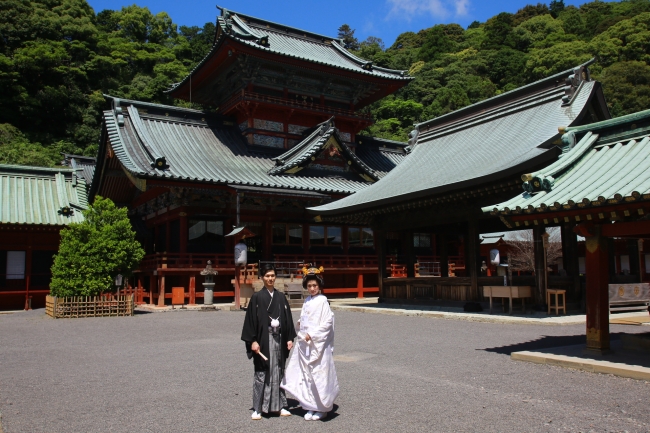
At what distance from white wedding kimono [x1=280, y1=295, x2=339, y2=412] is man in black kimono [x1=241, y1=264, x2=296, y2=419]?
0.45 feet

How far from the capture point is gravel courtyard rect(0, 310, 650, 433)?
16.5 feet

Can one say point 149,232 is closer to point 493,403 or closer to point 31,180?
point 31,180

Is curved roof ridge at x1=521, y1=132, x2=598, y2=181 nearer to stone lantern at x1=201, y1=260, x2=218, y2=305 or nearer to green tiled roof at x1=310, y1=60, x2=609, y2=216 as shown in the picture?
green tiled roof at x1=310, y1=60, x2=609, y2=216

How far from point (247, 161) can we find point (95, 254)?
33.4ft

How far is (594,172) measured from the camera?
27.1ft

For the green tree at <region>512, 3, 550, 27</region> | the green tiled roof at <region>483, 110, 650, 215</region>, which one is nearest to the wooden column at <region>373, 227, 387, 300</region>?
the green tiled roof at <region>483, 110, 650, 215</region>

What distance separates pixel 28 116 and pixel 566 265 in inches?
1813

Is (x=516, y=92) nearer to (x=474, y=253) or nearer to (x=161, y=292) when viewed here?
(x=474, y=253)

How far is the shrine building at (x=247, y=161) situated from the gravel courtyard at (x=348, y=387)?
1053cm

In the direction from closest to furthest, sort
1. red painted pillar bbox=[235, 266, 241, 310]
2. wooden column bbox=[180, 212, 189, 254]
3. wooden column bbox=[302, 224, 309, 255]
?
red painted pillar bbox=[235, 266, 241, 310] < wooden column bbox=[180, 212, 189, 254] < wooden column bbox=[302, 224, 309, 255]

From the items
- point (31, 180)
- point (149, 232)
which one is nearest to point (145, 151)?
point (149, 232)

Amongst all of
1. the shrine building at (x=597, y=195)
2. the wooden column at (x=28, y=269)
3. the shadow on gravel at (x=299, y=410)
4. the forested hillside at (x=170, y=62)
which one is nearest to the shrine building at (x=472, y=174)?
the shrine building at (x=597, y=195)

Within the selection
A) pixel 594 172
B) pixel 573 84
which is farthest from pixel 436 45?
pixel 594 172

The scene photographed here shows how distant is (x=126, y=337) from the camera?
38.2 ft
